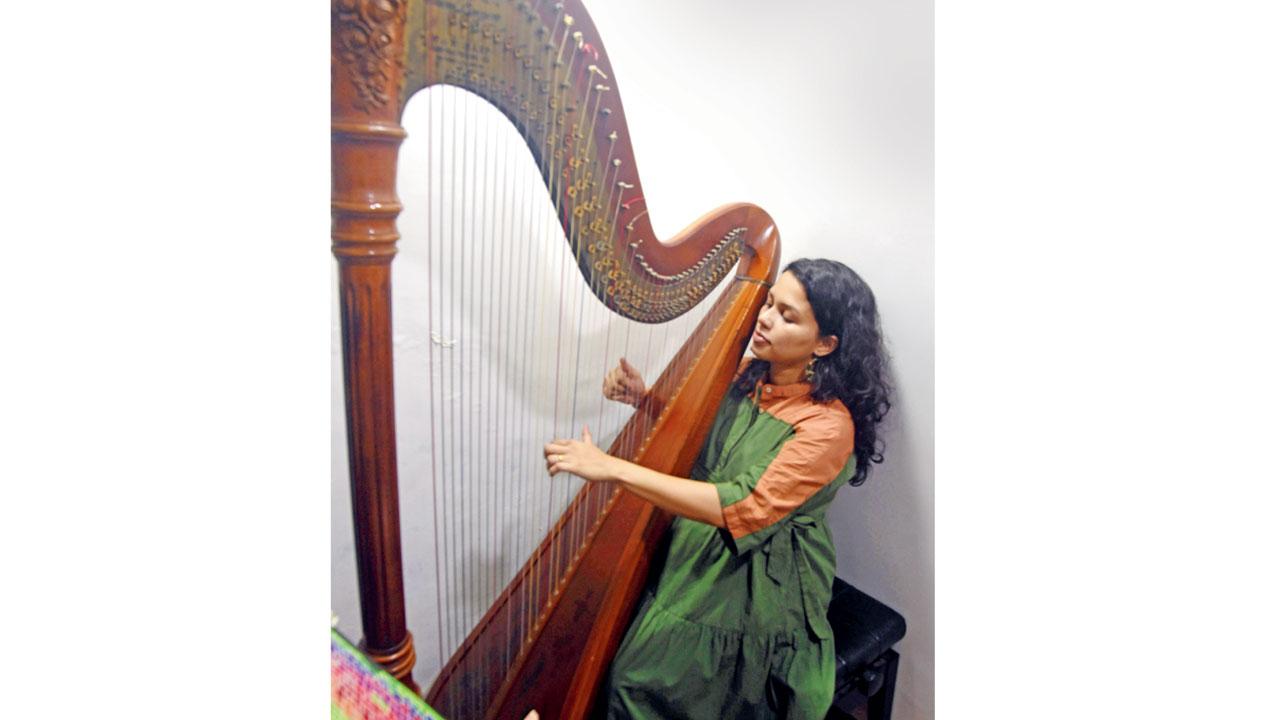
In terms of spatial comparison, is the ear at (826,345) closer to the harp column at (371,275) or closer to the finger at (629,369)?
the finger at (629,369)

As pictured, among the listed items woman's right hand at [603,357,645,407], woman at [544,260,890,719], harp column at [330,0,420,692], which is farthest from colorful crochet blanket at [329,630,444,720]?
woman's right hand at [603,357,645,407]

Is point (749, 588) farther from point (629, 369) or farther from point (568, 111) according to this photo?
point (568, 111)

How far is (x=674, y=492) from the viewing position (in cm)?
90

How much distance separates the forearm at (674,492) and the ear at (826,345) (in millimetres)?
237

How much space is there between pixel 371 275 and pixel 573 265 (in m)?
0.21

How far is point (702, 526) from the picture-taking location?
926 mm

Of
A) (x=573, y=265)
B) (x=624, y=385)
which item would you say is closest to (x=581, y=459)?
(x=624, y=385)

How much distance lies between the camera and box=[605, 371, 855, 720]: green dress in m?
0.92

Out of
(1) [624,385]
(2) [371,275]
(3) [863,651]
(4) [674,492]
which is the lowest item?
(3) [863,651]

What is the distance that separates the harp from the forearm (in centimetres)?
2

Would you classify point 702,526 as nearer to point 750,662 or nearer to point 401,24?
point 750,662

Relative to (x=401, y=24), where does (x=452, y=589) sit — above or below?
below

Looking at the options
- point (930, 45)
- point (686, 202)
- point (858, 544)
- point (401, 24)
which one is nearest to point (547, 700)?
point (858, 544)

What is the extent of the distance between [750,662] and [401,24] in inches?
33.1
